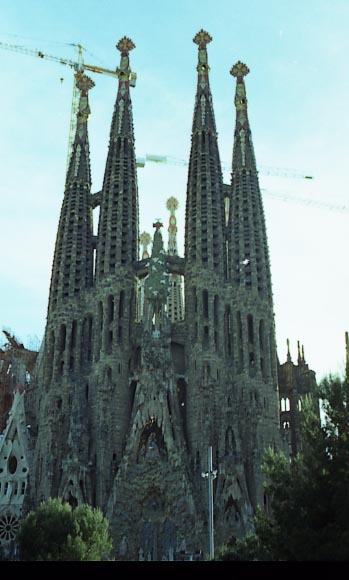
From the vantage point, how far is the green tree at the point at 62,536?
29.0m

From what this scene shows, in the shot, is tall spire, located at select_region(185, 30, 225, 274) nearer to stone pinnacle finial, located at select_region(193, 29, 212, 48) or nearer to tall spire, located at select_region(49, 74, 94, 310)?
stone pinnacle finial, located at select_region(193, 29, 212, 48)

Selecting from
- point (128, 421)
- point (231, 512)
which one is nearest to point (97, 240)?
point (128, 421)

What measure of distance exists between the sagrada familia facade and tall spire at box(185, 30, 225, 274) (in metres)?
0.12

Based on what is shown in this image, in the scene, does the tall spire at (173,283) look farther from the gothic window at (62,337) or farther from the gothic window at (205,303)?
the gothic window at (62,337)

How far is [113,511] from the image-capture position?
41125 mm

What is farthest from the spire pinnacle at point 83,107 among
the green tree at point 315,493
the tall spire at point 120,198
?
the green tree at point 315,493

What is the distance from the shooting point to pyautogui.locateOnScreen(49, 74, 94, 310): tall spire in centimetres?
5050

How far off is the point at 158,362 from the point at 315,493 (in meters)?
26.2

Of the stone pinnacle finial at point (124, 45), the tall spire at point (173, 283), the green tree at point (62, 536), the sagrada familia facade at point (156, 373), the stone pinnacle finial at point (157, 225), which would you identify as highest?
the stone pinnacle finial at point (124, 45)

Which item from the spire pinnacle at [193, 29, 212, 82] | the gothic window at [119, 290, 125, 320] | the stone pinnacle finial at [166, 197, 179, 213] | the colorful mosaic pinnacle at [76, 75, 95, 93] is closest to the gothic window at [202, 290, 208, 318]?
the gothic window at [119, 290, 125, 320]

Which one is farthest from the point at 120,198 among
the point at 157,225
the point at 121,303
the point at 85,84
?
the point at 85,84

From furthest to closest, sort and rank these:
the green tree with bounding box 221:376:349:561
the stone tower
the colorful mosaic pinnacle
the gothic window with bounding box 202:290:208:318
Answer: the colorful mosaic pinnacle, the gothic window with bounding box 202:290:208:318, the stone tower, the green tree with bounding box 221:376:349:561

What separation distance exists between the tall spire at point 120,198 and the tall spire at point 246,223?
24.3 feet

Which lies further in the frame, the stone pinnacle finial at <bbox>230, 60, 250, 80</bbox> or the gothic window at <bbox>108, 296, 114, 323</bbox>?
the stone pinnacle finial at <bbox>230, 60, 250, 80</bbox>
